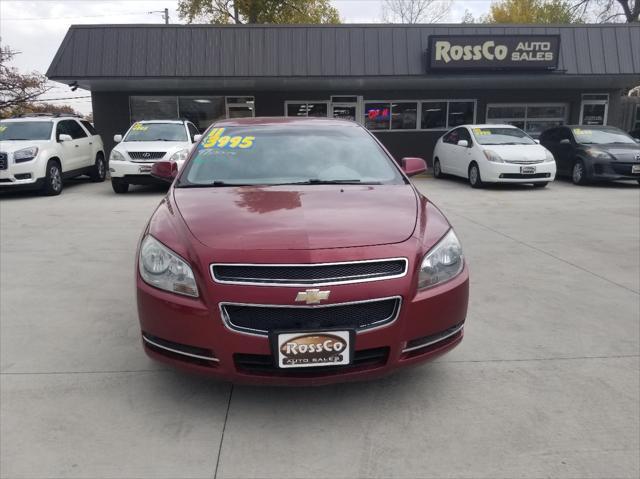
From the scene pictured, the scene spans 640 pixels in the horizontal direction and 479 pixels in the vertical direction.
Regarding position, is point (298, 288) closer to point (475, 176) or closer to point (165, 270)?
point (165, 270)

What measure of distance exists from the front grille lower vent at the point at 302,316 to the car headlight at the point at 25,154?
1039 centimetres

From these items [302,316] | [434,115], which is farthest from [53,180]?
[434,115]

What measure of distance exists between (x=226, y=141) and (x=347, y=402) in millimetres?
2301

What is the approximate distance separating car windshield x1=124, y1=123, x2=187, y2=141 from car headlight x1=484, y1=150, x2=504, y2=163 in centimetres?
692

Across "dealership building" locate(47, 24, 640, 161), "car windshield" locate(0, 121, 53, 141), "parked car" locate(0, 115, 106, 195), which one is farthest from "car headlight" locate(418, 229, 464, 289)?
"dealership building" locate(47, 24, 640, 161)

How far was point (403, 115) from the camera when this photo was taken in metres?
18.5

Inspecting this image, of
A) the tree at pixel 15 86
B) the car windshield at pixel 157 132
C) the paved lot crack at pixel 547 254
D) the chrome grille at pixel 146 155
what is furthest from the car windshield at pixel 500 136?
the tree at pixel 15 86

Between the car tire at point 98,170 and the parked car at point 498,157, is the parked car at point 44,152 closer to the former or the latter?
the car tire at point 98,170

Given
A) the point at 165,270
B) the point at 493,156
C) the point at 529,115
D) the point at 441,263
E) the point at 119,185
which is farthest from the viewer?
the point at 529,115

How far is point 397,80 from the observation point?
16.0 m

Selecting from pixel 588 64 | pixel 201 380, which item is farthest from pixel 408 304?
pixel 588 64

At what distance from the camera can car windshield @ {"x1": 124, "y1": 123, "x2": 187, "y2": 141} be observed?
39.9 feet

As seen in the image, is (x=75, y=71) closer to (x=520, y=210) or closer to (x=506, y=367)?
(x=520, y=210)

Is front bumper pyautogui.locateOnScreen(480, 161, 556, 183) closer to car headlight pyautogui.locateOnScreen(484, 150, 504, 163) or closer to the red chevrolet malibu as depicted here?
car headlight pyautogui.locateOnScreen(484, 150, 504, 163)
